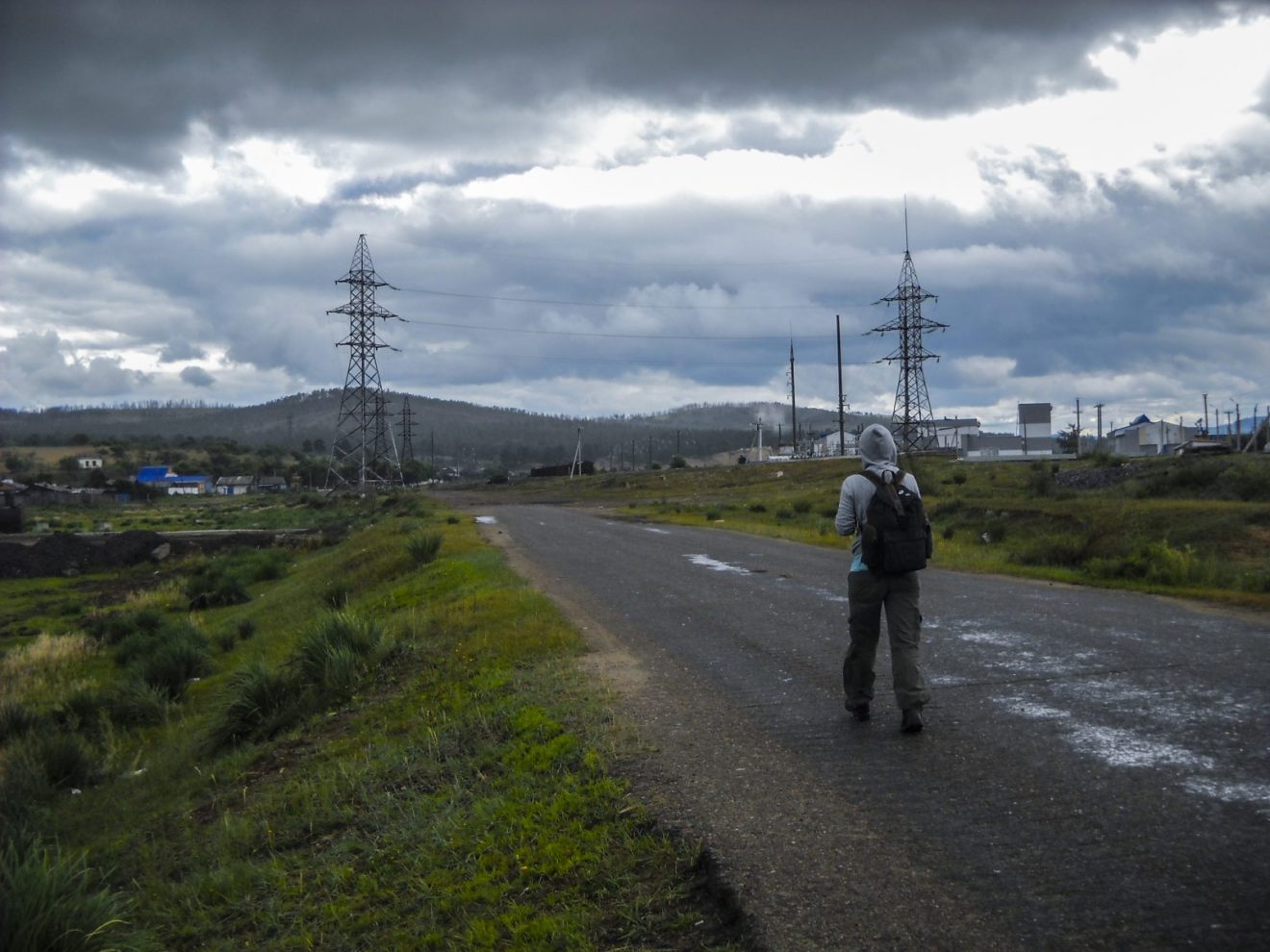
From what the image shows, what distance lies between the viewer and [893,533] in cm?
681

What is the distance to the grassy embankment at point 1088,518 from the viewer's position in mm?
15141

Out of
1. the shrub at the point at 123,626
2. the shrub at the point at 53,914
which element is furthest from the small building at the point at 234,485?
the shrub at the point at 53,914

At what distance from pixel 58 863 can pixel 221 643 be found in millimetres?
15859

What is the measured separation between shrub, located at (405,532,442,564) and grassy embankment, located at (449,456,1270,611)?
862cm

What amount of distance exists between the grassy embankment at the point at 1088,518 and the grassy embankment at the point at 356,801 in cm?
870

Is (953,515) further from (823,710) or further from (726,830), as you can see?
(726,830)

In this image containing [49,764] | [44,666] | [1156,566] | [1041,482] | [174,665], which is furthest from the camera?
[1041,482]

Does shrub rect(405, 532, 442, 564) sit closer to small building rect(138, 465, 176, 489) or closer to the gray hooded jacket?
the gray hooded jacket

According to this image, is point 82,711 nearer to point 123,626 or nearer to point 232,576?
point 123,626

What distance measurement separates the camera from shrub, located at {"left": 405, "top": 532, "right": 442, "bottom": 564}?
74.1 ft

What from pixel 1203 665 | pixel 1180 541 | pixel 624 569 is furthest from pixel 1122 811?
pixel 1180 541

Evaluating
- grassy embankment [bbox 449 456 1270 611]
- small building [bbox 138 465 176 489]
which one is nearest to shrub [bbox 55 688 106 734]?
grassy embankment [bbox 449 456 1270 611]

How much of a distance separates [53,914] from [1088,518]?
2277 centimetres

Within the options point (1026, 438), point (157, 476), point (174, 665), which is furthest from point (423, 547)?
point (157, 476)
